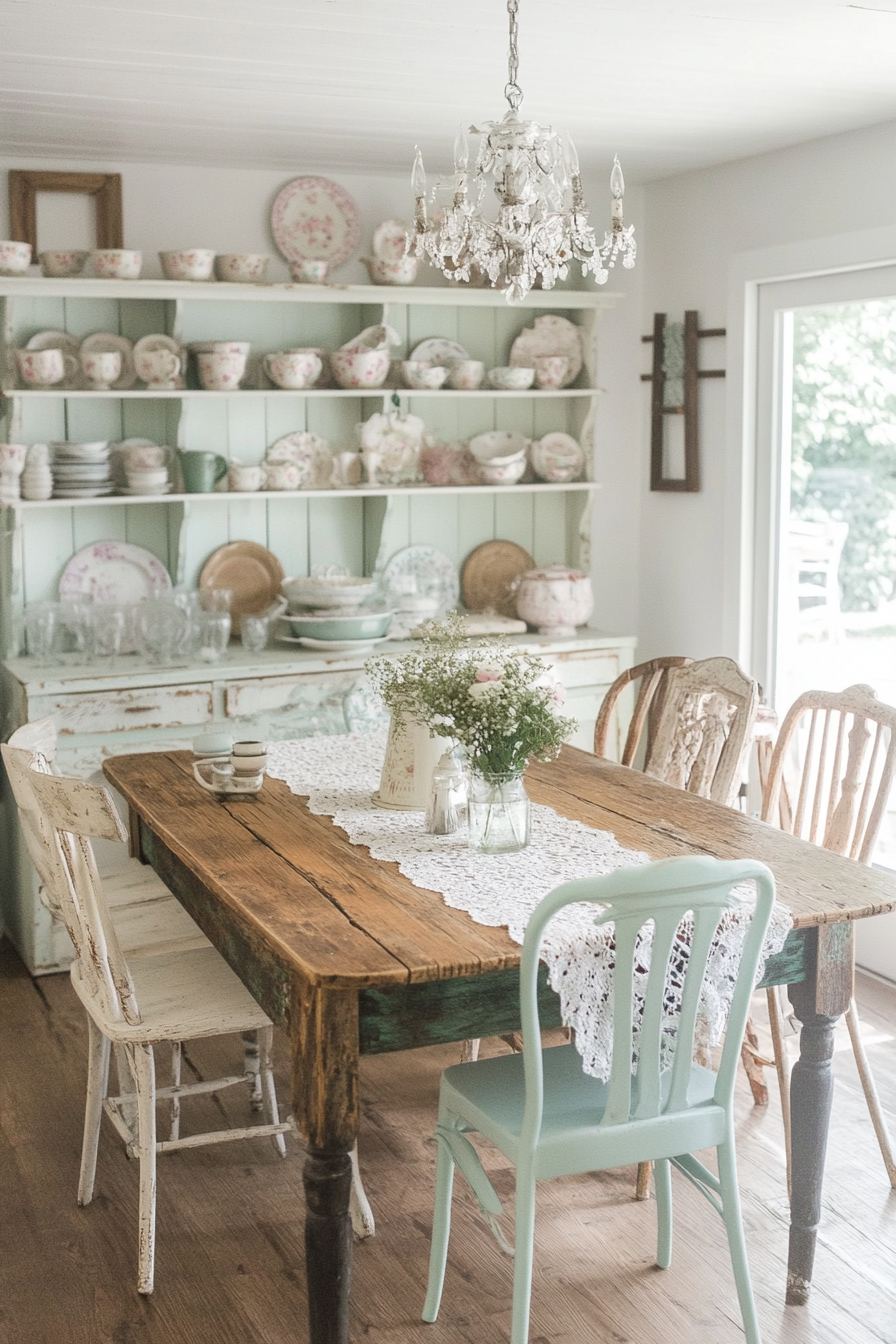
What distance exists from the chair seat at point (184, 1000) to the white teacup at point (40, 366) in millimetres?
1930

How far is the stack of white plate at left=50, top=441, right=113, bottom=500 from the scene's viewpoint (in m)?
4.00

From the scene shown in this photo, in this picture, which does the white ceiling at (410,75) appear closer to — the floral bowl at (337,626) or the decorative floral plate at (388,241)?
the decorative floral plate at (388,241)

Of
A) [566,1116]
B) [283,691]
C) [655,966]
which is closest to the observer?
[655,966]

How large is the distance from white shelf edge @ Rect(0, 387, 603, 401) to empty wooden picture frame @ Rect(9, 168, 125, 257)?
1.44ft

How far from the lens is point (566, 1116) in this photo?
204 cm

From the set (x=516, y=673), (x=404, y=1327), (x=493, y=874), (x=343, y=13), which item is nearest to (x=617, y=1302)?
(x=404, y=1327)

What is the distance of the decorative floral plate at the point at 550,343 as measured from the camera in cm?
461

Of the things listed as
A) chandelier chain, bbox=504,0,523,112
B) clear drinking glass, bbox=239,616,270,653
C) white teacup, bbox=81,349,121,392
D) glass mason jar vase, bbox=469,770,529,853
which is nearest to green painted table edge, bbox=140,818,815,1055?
glass mason jar vase, bbox=469,770,529,853

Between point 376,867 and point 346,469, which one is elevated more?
point 346,469

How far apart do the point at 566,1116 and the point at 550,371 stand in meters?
2.97

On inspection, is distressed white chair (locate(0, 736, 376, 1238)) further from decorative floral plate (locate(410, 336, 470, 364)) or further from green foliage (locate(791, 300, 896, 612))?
green foliage (locate(791, 300, 896, 612))

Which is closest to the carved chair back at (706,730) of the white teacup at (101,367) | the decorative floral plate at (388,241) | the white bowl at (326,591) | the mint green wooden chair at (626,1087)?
the mint green wooden chair at (626,1087)

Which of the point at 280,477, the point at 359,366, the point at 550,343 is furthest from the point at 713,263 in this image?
the point at 280,477

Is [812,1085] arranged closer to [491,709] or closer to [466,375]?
[491,709]
